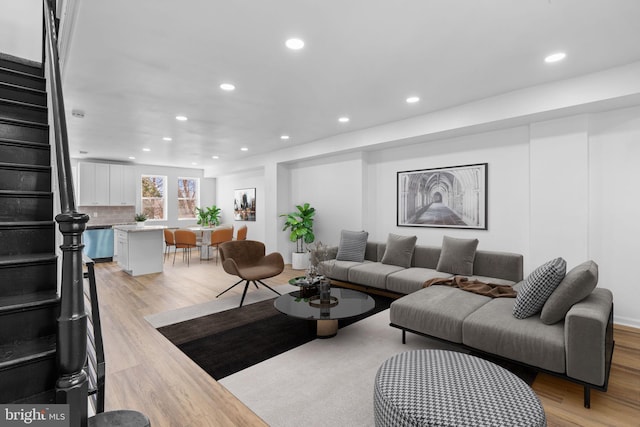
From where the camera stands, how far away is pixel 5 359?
1293 millimetres

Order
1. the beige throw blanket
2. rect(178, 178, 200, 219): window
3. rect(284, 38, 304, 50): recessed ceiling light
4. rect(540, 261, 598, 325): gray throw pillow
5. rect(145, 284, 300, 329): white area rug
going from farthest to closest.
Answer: rect(178, 178, 200, 219): window, rect(145, 284, 300, 329): white area rug, the beige throw blanket, rect(284, 38, 304, 50): recessed ceiling light, rect(540, 261, 598, 325): gray throw pillow

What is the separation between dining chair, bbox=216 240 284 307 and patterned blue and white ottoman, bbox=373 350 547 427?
2.87 meters

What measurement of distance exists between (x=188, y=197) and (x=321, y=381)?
8967 millimetres

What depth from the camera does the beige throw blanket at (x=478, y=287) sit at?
3242mm

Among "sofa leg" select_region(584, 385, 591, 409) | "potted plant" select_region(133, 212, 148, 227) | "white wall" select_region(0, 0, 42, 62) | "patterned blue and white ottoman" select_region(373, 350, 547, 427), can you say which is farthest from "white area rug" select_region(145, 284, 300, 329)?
"potted plant" select_region(133, 212, 148, 227)

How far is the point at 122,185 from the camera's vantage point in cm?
853

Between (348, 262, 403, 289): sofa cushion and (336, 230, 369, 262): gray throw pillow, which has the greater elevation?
(336, 230, 369, 262): gray throw pillow

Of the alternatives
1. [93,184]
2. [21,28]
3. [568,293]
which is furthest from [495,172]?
[93,184]

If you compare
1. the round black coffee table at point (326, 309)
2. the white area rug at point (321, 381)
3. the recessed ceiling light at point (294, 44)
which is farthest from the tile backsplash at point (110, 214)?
the recessed ceiling light at point (294, 44)

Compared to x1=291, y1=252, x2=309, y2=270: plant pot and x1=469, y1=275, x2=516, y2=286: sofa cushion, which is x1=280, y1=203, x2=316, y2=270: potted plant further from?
x1=469, y1=275, x2=516, y2=286: sofa cushion

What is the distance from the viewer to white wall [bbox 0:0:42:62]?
3.59m

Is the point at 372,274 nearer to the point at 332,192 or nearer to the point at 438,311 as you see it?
the point at 438,311

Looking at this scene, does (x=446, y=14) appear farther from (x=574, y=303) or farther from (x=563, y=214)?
(x=563, y=214)

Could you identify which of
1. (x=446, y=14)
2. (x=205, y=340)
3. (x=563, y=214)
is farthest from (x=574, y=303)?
(x=205, y=340)
